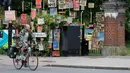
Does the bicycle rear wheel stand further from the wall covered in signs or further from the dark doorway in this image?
the wall covered in signs

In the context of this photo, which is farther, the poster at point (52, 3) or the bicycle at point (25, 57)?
the poster at point (52, 3)

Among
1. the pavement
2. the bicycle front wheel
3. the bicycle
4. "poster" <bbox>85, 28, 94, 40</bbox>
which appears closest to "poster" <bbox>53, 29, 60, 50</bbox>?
the pavement

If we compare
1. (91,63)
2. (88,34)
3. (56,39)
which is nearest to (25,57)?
(91,63)

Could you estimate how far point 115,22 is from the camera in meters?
24.4

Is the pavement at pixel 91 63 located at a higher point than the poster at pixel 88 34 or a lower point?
lower

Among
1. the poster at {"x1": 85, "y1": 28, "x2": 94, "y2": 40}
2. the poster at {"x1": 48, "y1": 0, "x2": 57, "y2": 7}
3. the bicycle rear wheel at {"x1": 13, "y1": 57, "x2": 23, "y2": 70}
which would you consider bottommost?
the bicycle rear wheel at {"x1": 13, "y1": 57, "x2": 23, "y2": 70}

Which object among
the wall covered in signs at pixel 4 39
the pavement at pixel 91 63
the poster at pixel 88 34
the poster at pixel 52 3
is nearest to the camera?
the pavement at pixel 91 63

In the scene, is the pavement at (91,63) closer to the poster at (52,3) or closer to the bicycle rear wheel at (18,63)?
the bicycle rear wheel at (18,63)

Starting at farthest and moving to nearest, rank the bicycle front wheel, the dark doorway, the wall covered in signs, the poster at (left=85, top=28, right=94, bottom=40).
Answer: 1. the poster at (left=85, top=28, right=94, bottom=40)
2. the wall covered in signs
3. the dark doorway
4. the bicycle front wheel

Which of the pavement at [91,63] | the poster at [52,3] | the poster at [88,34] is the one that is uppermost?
the poster at [52,3]

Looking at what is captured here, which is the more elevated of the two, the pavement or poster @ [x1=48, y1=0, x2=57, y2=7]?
poster @ [x1=48, y1=0, x2=57, y2=7]

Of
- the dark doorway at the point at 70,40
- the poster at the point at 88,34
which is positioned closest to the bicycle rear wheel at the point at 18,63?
the dark doorway at the point at 70,40

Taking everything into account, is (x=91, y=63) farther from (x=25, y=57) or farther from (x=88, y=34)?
(x=88, y=34)

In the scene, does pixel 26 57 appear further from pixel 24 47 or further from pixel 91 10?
pixel 91 10
